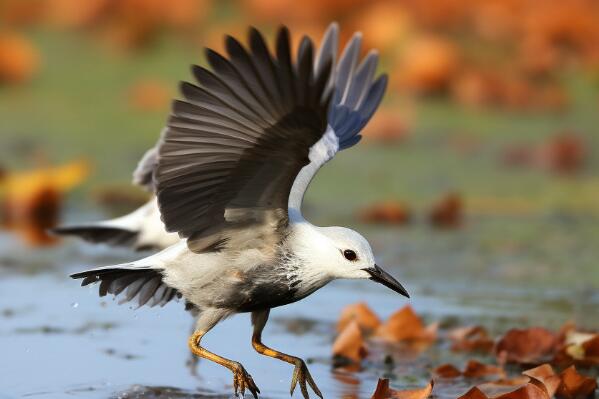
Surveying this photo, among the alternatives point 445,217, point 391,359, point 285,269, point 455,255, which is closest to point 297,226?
point 285,269

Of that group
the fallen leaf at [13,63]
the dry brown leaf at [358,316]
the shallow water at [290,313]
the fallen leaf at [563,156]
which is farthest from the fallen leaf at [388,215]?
the fallen leaf at [13,63]

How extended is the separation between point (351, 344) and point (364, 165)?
4511 mm

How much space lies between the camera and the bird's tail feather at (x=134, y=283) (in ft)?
16.9

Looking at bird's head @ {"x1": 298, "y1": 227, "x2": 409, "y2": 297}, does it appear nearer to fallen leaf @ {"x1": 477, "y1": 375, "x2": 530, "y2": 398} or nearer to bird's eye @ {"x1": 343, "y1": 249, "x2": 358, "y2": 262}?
bird's eye @ {"x1": 343, "y1": 249, "x2": 358, "y2": 262}

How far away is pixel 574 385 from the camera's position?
4727 millimetres

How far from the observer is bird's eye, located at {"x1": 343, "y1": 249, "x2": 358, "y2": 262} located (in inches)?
190

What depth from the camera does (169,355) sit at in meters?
5.58

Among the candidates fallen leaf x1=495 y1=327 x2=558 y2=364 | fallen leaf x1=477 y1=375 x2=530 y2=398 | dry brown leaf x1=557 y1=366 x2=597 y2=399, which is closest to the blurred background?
fallen leaf x1=477 y1=375 x2=530 y2=398

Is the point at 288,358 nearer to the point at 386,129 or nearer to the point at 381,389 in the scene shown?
the point at 381,389

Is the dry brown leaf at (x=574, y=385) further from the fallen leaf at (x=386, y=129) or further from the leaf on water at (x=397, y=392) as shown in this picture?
the fallen leaf at (x=386, y=129)

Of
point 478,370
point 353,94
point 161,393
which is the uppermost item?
point 353,94

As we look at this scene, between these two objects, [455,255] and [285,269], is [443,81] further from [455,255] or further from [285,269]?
[285,269]

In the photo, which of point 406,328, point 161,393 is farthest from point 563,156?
point 161,393

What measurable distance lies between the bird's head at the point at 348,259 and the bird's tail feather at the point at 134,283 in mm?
770
